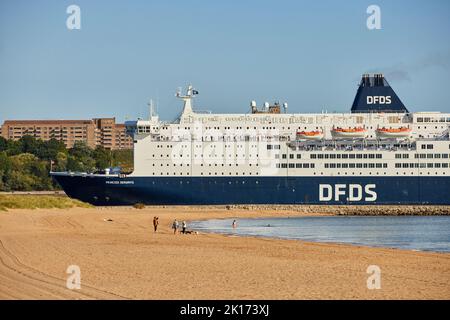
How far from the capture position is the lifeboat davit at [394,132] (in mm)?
69750

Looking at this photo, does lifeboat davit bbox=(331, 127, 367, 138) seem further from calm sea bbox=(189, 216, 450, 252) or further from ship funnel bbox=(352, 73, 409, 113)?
calm sea bbox=(189, 216, 450, 252)

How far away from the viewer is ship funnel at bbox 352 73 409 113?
72.8m

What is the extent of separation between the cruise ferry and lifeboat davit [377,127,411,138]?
7 cm

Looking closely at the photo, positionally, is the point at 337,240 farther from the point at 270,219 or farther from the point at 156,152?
Answer: the point at 156,152

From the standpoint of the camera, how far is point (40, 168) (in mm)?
121312

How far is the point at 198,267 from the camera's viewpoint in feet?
85.2

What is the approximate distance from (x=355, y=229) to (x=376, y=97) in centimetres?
2627

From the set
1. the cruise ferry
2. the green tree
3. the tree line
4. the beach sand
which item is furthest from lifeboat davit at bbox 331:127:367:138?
the green tree

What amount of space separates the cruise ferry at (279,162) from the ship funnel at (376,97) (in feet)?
5.22

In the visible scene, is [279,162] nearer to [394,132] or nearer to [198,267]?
[394,132]

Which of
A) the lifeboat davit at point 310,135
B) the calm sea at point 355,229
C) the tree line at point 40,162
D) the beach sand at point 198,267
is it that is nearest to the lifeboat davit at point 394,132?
the lifeboat davit at point 310,135

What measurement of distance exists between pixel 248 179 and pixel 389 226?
16.9 metres

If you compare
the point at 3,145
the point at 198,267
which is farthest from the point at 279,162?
the point at 3,145

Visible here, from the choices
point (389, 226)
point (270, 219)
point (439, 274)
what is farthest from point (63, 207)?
point (439, 274)
